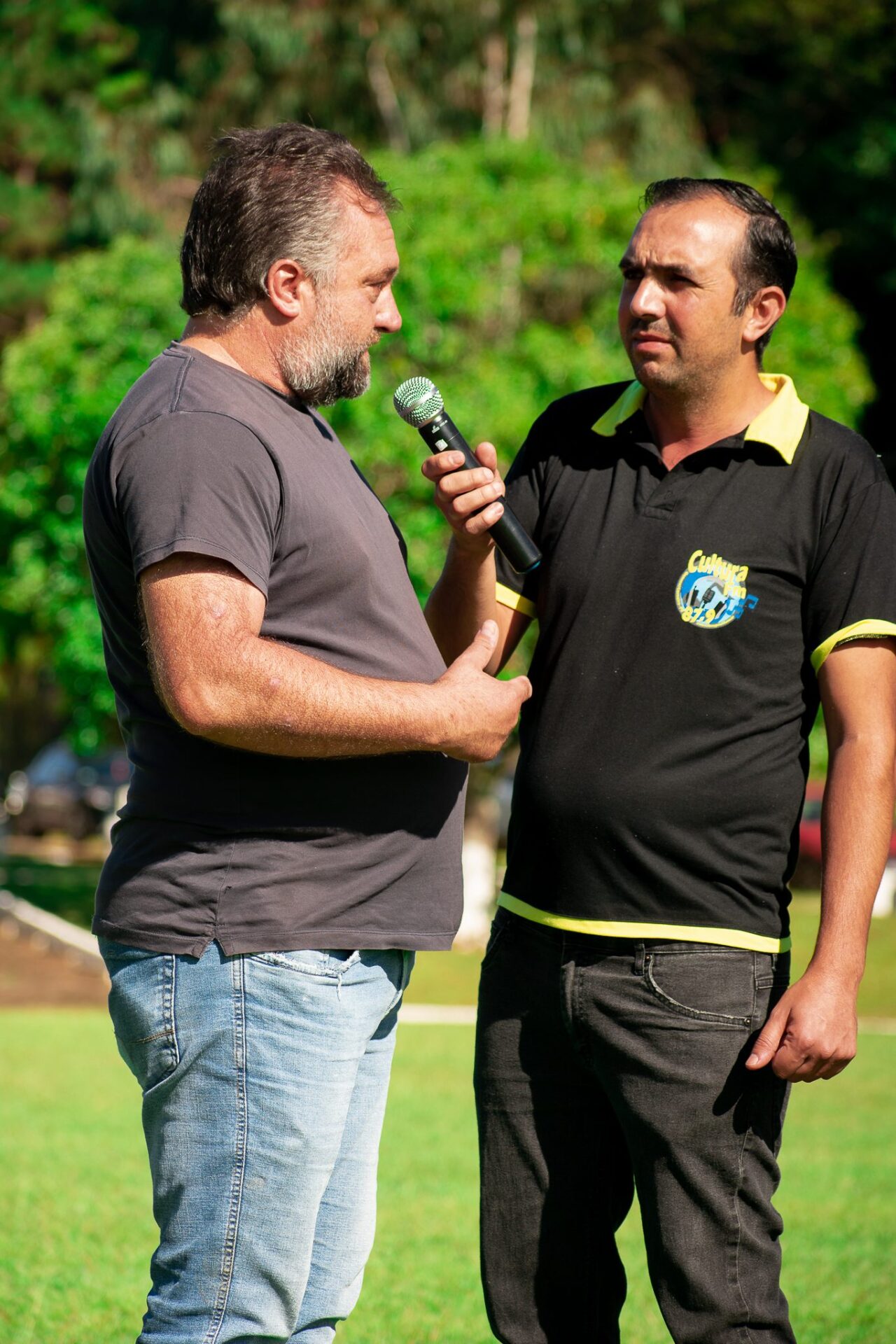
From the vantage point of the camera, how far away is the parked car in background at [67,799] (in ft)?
101

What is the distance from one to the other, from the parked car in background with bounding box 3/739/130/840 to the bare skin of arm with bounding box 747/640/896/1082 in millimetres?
28804

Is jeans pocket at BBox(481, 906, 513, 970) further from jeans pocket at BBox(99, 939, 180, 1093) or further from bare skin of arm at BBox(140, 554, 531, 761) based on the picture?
jeans pocket at BBox(99, 939, 180, 1093)

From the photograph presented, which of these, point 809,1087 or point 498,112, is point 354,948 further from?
point 498,112

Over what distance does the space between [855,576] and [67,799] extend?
97.5 feet

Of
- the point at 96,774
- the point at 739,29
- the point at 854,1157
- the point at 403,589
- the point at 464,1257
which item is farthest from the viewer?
the point at 96,774

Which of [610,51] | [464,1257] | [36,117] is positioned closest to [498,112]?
[610,51]

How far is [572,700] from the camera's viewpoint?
2857 millimetres

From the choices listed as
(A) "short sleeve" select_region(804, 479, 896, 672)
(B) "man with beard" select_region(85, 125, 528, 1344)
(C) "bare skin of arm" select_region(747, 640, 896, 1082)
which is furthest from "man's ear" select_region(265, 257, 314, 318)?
(C) "bare skin of arm" select_region(747, 640, 896, 1082)

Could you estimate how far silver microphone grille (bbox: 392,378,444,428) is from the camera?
2.85 metres

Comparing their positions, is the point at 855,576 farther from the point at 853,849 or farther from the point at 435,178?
the point at 435,178

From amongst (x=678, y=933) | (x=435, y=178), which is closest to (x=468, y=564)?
(x=678, y=933)

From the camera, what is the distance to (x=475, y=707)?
250cm

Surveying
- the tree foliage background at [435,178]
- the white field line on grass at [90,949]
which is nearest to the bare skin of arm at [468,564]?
the white field line on grass at [90,949]

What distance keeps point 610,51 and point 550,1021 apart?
24466 mm
